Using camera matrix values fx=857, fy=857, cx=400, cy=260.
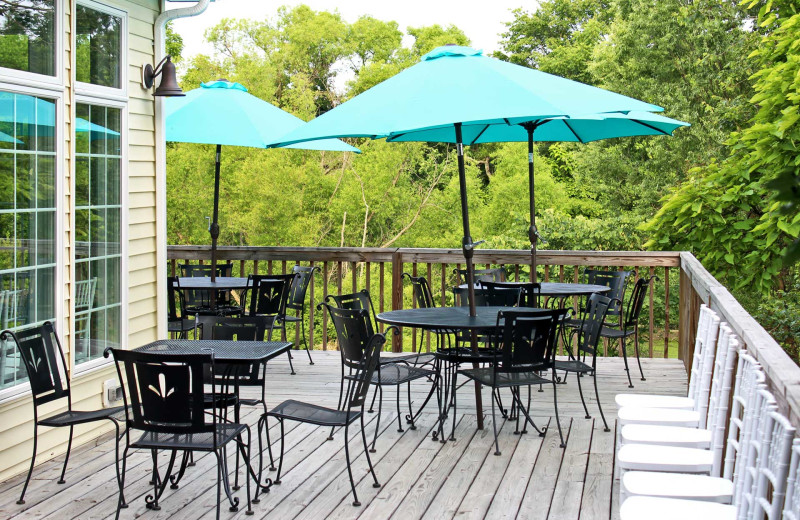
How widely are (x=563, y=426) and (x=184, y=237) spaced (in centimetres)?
1841

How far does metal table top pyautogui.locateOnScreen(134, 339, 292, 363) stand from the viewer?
4168mm

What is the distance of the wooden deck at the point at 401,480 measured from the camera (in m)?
4.04

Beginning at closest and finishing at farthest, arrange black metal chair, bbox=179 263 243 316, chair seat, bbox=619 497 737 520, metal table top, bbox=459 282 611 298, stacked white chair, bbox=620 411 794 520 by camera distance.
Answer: stacked white chair, bbox=620 411 794 520 < chair seat, bbox=619 497 737 520 < metal table top, bbox=459 282 611 298 < black metal chair, bbox=179 263 243 316

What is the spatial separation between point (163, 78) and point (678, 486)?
14.2ft

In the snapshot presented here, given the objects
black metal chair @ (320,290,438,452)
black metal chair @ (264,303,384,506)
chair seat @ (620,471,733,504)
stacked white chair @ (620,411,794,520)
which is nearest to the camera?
stacked white chair @ (620,411,794,520)

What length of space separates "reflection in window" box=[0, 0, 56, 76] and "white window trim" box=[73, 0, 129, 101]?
0.30 meters

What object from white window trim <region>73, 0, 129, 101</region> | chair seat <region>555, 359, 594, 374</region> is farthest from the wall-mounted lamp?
chair seat <region>555, 359, 594, 374</region>

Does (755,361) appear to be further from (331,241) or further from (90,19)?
(331,241)

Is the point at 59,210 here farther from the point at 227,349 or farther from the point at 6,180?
the point at 227,349

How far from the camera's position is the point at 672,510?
277 centimetres

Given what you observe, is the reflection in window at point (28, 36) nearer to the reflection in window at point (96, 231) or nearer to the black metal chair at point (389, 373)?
the reflection in window at point (96, 231)

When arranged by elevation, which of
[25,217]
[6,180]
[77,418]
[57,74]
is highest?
[57,74]

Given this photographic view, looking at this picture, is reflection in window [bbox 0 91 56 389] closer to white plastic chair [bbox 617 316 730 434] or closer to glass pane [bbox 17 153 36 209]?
glass pane [bbox 17 153 36 209]

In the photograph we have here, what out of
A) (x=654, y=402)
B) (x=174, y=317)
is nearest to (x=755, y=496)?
(x=654, y=402)
